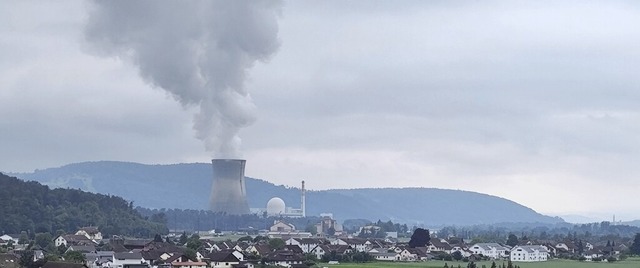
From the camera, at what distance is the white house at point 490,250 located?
72250 millimetres

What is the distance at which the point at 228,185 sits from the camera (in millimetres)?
93875

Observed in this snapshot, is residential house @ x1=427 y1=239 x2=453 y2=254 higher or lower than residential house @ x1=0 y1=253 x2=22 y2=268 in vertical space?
higher

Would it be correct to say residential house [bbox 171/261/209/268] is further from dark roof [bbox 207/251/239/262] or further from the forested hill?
the forested hill

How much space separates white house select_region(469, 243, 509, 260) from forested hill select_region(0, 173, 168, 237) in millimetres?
32548

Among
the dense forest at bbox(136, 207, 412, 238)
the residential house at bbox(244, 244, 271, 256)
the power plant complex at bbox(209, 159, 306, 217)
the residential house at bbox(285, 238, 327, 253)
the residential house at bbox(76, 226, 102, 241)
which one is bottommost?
the residential house at bbox(244, 244, 271, 256)

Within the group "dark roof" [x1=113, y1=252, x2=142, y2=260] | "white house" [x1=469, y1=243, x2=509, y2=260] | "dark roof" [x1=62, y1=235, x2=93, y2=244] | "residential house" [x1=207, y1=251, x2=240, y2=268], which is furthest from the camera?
"white house" [x1=469, y1=243, x2=509, y2=260]

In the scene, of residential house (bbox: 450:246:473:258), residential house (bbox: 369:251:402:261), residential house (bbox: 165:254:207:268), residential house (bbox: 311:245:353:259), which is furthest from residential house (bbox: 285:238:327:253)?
residential house (bbox: 165:254:207:268)

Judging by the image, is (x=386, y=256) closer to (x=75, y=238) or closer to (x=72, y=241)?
(x=72, y=241)

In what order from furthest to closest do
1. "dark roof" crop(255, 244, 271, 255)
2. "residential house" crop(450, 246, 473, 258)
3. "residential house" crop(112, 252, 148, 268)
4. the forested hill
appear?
the forested hill
"residential house" crop(450, 246, 473, 258)
"dark roof" crop(255, 244, 271, 255)
"residential house" crop(112, 252, 148, 268)

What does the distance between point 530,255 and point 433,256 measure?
6.05 meters

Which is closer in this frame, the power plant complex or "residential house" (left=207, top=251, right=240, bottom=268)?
"residential house" (left=207, top=251, right=240, bottom=268)

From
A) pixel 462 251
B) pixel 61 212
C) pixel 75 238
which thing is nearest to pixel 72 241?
pixel 75 238

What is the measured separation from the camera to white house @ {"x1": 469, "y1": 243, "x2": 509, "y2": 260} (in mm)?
72250

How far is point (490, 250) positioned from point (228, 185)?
28.2 m
